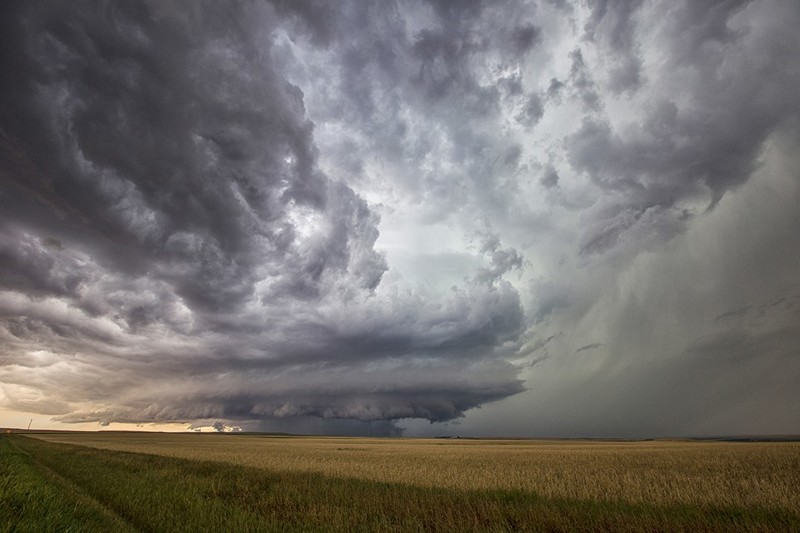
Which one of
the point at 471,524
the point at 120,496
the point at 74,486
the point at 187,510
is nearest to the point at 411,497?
the point at 471,524

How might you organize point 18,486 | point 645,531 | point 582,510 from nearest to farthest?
point 645,531 < point 582,510 < point 18,486

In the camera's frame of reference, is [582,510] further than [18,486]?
No

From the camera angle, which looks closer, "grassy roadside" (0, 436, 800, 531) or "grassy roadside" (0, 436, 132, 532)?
"grassy roadside" (0, 436, 132, 532)

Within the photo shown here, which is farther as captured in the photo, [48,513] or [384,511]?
[384,511]

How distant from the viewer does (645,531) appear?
1131 cm

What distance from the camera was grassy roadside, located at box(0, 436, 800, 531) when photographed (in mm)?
11906

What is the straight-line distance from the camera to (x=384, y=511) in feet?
47.0

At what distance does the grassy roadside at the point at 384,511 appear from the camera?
11.9 metres

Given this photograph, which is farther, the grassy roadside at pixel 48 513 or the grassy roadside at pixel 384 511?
the grassy roadside at pixel 384 511

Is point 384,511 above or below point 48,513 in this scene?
below

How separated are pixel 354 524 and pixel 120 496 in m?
10.3

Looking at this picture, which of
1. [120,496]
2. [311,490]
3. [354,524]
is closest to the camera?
[354,524]

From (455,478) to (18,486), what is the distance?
767 inches

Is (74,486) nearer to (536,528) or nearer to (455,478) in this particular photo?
(455,478)
